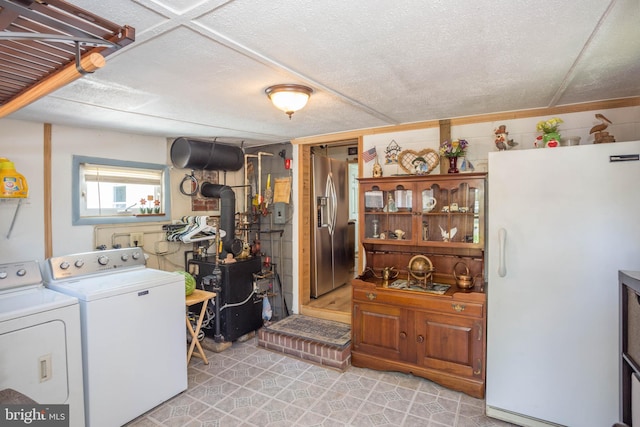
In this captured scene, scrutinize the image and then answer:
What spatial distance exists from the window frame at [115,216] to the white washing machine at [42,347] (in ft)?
2.92

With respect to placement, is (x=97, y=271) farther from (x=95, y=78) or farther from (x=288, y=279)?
(x=288, y=279)

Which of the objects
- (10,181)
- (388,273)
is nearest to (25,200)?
(10,181)

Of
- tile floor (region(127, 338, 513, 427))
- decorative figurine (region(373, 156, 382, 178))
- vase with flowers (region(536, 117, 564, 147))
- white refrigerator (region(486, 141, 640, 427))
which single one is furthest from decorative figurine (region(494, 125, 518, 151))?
tile floor (region(127, 338, 513, 427))

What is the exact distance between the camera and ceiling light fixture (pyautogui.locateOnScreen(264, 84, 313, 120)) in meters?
2.09

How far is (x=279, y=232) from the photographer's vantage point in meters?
4.23

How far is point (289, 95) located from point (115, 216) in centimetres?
228

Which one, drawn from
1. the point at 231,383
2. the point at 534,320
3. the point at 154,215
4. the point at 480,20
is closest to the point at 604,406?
the point at 534,320

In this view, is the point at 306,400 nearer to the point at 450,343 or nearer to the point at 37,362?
the point at 450,343

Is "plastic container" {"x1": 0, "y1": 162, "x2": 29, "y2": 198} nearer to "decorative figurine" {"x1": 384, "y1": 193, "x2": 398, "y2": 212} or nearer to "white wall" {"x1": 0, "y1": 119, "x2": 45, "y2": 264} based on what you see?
"white wall" {"x1": 0, "y1": 119, "x2": 45, "y2": 264}

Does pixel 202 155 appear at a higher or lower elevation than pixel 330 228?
higher

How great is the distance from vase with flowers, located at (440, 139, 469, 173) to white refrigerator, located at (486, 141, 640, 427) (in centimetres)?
62
